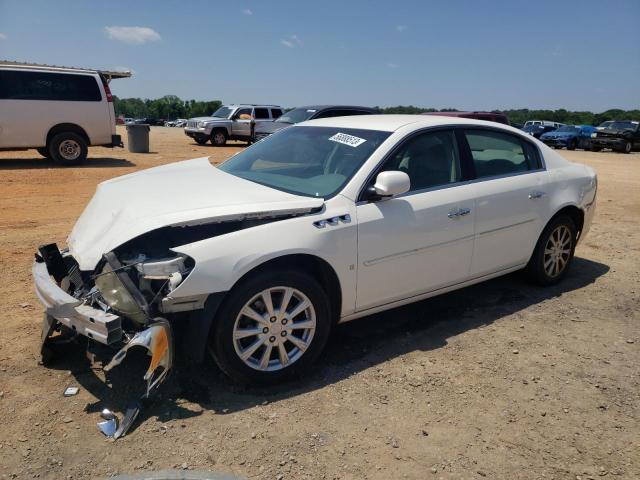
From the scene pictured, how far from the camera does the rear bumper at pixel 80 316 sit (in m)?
2.72

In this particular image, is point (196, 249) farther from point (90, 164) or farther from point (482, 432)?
point (90, 164)

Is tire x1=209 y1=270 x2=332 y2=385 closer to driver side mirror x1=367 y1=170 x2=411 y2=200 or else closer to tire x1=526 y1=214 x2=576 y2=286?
driver side mirror x1=367 y1=170 x2=411 y2=200

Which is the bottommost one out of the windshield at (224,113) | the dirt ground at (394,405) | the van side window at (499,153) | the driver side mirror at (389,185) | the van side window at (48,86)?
the dirt ground at (394,405)

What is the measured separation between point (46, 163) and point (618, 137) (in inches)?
1057

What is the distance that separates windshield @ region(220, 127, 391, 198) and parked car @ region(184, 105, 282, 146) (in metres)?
18.1

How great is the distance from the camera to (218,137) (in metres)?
22.5

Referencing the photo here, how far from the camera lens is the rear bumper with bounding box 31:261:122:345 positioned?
272 cm

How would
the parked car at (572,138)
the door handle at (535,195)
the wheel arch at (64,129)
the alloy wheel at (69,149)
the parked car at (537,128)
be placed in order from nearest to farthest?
the door handle at (535,195) < the wheel arch at (64,129) < the alloy wheel at (69,149) < the parked car at (572,138) < the parked car at (537,128)

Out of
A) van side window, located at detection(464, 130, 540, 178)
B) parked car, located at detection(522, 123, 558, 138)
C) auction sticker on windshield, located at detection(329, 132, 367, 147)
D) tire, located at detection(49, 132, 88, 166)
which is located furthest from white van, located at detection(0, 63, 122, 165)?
parked car, located at detection(522, 123, 558, 138)

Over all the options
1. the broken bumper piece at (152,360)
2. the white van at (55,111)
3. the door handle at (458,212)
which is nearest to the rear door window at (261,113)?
the white van at (55,111)

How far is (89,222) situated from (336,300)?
175cm

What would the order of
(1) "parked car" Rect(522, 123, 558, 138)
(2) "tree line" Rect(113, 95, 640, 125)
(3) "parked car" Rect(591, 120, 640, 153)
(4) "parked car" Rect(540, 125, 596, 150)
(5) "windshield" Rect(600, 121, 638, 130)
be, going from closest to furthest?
(3) "parked car" Rect(591, 120, 640, 153) < (5) "windshield" Rect(600, 121, 638, 130) < (4) "parked car" Rect(540, 125, 596, 150) < (1) "parked car" Rect(522, 123, 558, 138) < (2) "tree line" Rect(113, 95, 640, 125)

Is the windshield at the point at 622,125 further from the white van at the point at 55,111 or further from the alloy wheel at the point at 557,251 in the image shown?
the alloy wheel at the point at 557,251

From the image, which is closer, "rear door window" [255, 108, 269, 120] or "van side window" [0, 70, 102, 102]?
"van side window" [0, 70, 102, 102]
